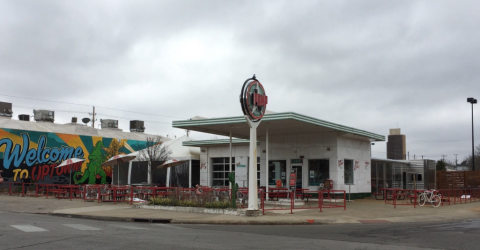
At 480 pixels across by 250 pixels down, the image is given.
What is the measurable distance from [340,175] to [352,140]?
2.89 metres

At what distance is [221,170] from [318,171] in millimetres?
9786

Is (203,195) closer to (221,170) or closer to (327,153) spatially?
(327,153)

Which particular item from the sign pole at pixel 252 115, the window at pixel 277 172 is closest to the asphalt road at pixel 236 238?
the sign pole at pixel 252 115

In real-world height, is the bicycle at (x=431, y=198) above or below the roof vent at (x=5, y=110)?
below

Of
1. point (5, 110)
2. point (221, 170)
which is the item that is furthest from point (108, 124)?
point (221, 170)

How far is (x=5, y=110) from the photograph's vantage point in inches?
2009

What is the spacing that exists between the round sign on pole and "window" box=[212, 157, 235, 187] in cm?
1574

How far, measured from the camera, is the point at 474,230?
13938 millimetres

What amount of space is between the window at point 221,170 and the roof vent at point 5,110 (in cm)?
2900

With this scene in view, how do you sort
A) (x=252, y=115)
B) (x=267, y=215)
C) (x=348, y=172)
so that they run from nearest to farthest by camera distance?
1. (x=252, y=115)
2. (x=267, y=215)
3. (x=348, y=172)

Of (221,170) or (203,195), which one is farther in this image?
(221,170)

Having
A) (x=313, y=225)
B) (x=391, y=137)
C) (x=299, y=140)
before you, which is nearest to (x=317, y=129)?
(x=299, y=140)

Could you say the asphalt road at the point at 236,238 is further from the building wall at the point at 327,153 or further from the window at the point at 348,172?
the window at the point at 348,172

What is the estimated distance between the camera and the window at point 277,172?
28.2m
